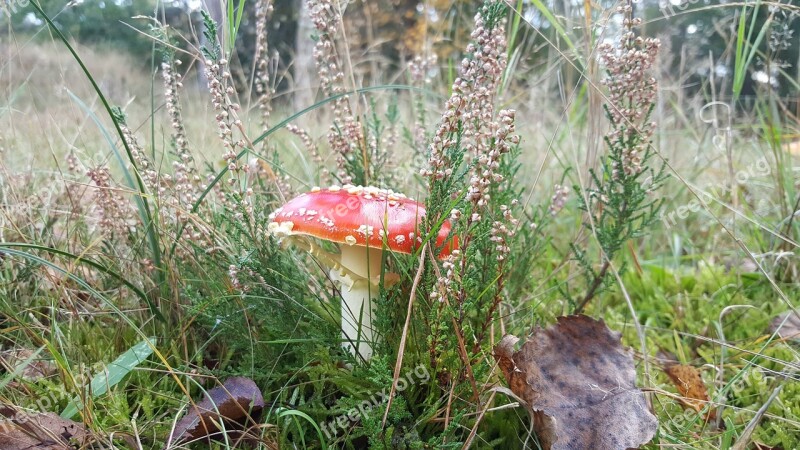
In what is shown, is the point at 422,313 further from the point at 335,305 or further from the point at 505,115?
the point at 505,115

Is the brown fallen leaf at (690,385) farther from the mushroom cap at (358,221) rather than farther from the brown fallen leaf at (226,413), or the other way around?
the brown fallen leaf at (226,413)

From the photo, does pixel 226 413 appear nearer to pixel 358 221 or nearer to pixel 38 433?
pixel 38 433

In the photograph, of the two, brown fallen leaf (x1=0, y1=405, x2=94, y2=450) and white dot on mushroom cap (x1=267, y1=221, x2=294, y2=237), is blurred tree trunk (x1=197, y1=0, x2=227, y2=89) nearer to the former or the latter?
white dot on mushroom cap (x1=267, y1=221, x2=294, y2=237)

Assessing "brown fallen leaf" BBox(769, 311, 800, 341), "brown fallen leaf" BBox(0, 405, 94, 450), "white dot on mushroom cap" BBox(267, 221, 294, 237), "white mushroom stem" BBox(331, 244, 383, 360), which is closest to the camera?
"brown fallen leaf" BBox(0, 405, 94, 450)

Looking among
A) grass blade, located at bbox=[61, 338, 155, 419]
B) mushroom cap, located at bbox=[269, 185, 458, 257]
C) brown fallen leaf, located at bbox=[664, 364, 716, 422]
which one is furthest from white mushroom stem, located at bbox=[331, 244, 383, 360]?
brown fallen leaf, located at bbox=[664, 364, 716, 422]

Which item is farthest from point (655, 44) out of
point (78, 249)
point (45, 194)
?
point (45, 194)

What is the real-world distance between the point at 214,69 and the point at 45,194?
1527 mm

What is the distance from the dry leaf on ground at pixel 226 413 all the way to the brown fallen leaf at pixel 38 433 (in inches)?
7.6

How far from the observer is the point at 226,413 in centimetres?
127

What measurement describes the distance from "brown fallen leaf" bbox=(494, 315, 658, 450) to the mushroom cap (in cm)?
33

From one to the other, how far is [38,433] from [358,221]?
2.69 feet

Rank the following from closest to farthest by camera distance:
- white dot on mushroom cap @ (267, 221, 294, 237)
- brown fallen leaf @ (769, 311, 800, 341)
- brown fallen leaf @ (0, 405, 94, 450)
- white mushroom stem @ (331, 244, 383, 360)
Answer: brown fallen leaf @ (0, 405, 94, 450), white dot on mushroom cap @ (267, 221, 294, 237), white mushroom stem @ (331, 244, 383, 360), brown fallen leaf @ (769, 311, 800, 341)

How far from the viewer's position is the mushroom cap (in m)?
1.20

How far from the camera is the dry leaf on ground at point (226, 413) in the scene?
121 cm
